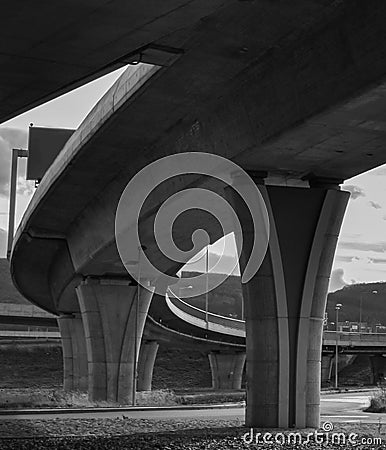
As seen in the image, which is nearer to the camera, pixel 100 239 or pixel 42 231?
pixel 100 239

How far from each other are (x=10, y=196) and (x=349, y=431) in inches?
1146

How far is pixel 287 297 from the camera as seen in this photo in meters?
20.5

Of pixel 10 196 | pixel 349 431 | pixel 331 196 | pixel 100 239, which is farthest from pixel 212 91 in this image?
pixel 10 196

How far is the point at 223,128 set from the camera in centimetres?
1936

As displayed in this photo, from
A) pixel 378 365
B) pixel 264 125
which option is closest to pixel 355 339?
pixel 378 365

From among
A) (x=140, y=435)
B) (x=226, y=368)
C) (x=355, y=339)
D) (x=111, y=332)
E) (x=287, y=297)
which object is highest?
(x=287, y=297)

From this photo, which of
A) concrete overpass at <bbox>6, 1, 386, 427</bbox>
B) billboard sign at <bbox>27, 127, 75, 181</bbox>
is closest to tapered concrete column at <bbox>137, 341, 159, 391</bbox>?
billboard sign at <bbox>27, 127, 75, 181</bbox>

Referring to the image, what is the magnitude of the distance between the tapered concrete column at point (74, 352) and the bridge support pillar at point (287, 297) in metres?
Result: 39.6

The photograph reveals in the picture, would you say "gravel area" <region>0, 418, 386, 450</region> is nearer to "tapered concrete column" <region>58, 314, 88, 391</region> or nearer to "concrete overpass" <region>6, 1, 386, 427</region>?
"concrete overpass" <region>6, 1, 386, 427</region>

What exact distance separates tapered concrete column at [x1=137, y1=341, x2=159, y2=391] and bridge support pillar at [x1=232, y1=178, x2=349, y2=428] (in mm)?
55468

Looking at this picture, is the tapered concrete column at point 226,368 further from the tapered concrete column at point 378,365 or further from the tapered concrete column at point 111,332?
the tapered concrete column at point 111,332

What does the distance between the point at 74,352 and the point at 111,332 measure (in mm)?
21215

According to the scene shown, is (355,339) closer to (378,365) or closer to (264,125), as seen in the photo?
(378,365)

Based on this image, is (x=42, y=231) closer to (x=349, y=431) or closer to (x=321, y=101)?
(x=349, y=431)
